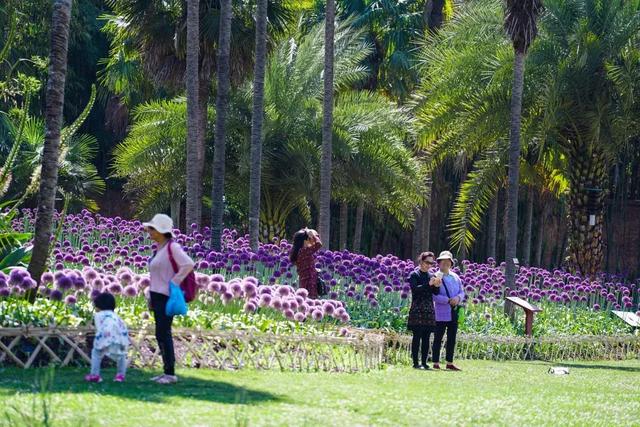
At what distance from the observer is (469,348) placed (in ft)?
64.7

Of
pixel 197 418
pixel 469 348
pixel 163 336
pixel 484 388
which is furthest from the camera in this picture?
pixel 469 348

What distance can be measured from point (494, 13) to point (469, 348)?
10395 mm

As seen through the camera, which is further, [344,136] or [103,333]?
[344,136]

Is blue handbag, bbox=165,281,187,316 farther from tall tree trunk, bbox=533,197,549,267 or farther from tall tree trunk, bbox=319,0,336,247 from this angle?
tall tree trunk, bbox=533,197,549,267

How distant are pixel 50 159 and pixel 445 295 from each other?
5.33 metres

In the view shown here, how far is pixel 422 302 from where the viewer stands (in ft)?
52.0

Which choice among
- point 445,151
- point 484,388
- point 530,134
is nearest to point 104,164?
point 445,151

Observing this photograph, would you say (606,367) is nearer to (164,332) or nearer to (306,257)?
(306,257)

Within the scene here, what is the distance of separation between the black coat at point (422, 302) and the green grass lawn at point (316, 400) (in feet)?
3.15

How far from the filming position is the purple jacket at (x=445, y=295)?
52.2 ft

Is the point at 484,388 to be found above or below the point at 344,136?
below

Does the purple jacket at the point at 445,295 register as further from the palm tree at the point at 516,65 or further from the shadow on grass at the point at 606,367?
the palm tree at the point at 516,65

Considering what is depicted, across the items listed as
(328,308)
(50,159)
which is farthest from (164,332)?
(328,308)

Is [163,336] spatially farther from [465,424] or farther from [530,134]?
[530,134]
